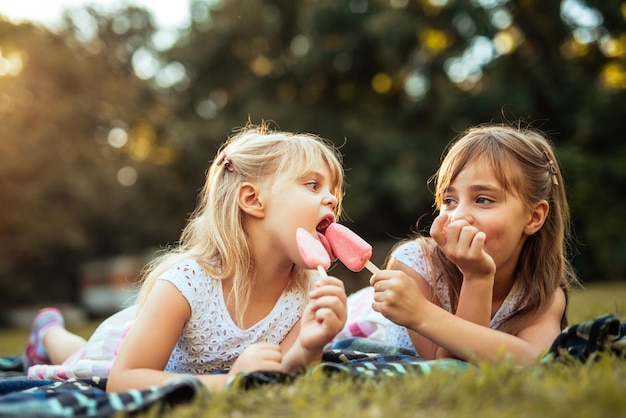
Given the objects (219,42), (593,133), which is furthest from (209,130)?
(593,133)

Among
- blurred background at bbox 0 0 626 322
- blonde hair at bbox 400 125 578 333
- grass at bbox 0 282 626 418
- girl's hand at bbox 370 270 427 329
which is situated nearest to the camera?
grass at bbox 0 282 626 418

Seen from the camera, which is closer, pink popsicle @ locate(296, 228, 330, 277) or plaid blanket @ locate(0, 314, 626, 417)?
plaid blanket @ locate(0, 314, 626, 417)

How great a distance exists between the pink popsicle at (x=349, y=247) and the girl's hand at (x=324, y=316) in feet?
1.49

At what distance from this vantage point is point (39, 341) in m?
4.39

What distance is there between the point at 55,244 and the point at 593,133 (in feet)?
41.2

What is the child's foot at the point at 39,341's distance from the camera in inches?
169

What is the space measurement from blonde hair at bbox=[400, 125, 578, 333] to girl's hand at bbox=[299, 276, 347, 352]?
1018 mm

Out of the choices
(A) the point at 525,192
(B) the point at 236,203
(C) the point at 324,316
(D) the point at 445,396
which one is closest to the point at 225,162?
(B) the point at 236,203

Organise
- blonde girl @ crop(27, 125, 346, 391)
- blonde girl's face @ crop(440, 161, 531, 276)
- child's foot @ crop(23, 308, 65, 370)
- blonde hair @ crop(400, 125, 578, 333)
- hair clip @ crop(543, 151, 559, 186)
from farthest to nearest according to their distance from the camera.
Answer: child's foot @ crop(23, 308, 65, 370)
hair clip @ crop(543, 151, 559, 186)
blonde hair @ crop(400, 125, 578, 333)
blonde girl's face @ crop(440, 161, 531, 276)
blonde girl @ crop(27, 125, 346, 391)

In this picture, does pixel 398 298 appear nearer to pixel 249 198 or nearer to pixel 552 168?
pixel 249 198

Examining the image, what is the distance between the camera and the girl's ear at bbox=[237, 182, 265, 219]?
300cm

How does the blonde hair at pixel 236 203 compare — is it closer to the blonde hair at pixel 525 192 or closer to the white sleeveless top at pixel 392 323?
the white sleeveless top at pixel 392 323

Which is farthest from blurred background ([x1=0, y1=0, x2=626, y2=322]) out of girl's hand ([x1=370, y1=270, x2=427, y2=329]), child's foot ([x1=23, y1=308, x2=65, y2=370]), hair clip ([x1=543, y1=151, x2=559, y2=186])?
girl's hand ([x1=370, y1=270, x2=427, y2=329])

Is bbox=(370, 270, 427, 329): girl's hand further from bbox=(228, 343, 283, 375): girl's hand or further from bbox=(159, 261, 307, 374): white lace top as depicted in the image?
bbox=(159, 261, 307, 374): white lace top
